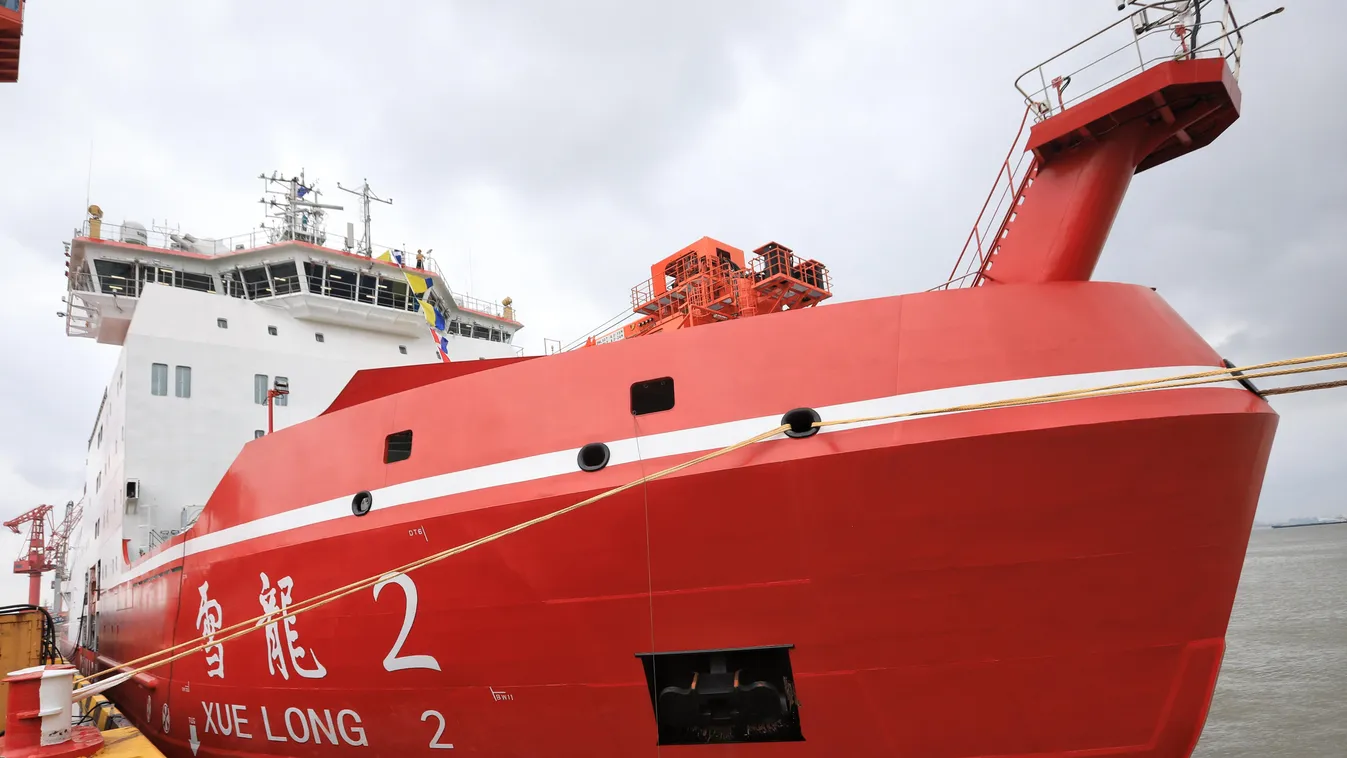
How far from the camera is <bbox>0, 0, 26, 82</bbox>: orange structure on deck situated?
9.95 meters

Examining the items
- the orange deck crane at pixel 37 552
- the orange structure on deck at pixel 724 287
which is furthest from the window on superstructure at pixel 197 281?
the orange deck crane at pixel 37 552

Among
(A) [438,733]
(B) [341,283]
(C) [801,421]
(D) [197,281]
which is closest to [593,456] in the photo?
(C) [801,421]

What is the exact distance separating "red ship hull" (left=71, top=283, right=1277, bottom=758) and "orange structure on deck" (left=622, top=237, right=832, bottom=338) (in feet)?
12.9

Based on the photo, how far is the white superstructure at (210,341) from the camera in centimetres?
1109

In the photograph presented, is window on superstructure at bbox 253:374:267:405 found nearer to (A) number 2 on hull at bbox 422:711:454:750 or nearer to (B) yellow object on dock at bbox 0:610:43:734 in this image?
(B) yellow object on dock at bbox 0:610:43:734

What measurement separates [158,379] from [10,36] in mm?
5075

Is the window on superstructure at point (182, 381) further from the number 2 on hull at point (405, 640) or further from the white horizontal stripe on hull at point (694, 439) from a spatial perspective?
the number 2 on hull at point (405, 640)

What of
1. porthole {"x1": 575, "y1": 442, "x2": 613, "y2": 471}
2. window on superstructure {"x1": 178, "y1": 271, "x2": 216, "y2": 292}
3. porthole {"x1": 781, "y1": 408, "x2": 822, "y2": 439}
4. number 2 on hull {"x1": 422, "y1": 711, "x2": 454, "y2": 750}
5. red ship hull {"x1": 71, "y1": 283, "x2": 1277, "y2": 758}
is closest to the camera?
red ship hull {"x1": 71, "y1": 283, "x2": 1277, "y2": 758}

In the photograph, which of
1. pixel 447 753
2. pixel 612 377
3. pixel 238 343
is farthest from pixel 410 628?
pixel 238 343

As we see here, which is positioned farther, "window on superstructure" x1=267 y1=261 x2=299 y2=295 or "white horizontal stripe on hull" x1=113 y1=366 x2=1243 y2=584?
"window on superstructure" x1=267 y1=261 x2=299 y2=295

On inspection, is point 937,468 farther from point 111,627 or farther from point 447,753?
point 111,627

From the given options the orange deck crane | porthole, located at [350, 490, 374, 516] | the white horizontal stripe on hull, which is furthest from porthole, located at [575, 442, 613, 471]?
the orange deck crane

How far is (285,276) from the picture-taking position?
44.7ft

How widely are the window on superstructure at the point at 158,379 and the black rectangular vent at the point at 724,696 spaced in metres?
10.0
